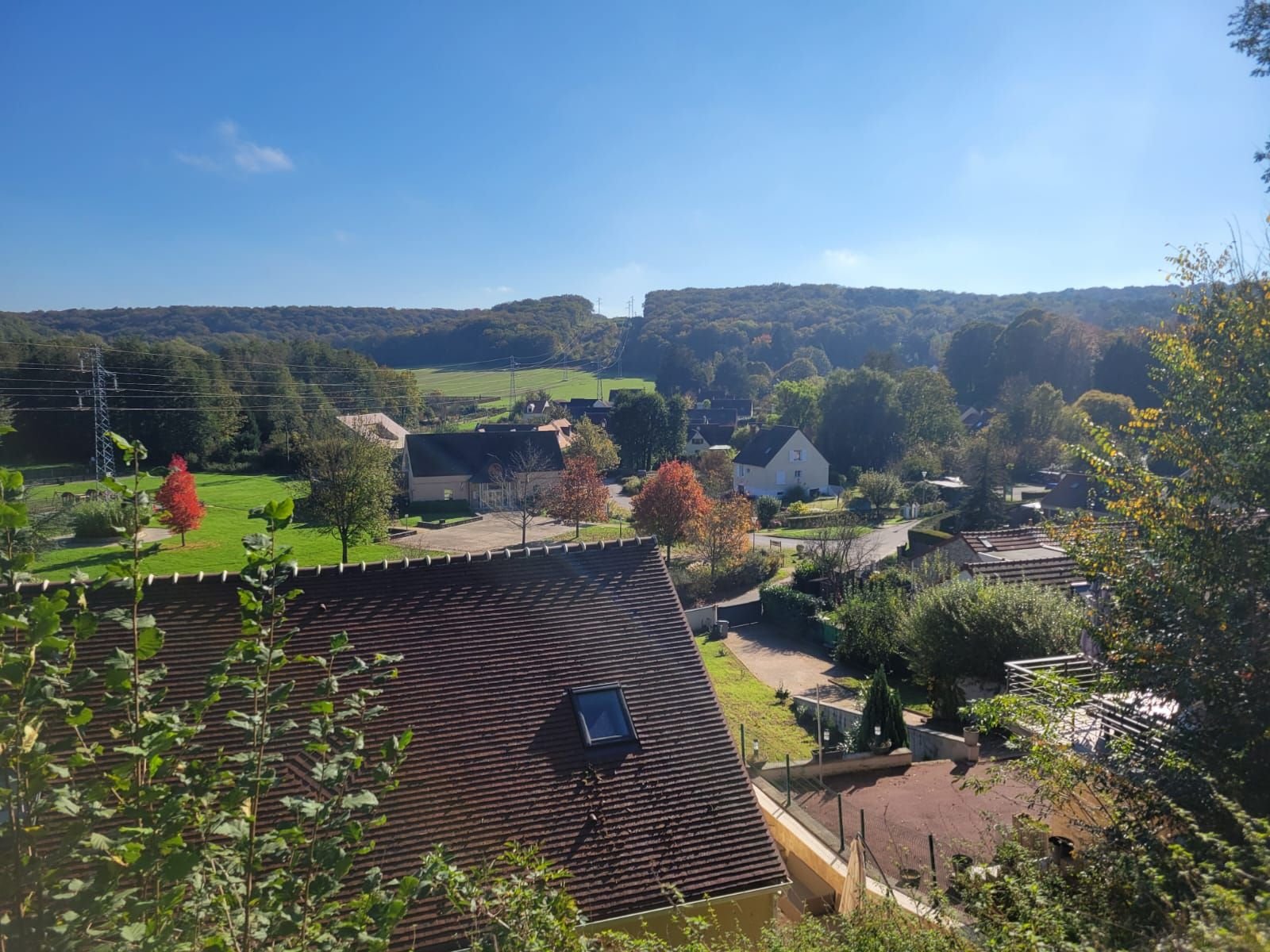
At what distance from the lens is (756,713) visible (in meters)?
18.5

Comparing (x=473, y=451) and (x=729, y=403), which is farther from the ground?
(x=729, y=403)

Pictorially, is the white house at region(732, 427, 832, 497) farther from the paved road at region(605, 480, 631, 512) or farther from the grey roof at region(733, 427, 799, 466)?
the paved road at region(605, 480, 631, 512)

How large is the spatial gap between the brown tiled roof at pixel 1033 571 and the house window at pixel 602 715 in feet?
49.0

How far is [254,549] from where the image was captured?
281 centimetres

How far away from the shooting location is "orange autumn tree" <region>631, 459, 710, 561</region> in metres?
33.5

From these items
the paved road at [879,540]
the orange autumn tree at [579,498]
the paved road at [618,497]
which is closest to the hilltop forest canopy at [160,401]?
the orange autumn tree at [579,498]

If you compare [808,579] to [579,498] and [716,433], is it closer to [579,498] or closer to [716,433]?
[579,498]

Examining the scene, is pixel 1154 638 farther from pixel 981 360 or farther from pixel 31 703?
pixel 981 360

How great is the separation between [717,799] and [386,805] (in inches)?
123

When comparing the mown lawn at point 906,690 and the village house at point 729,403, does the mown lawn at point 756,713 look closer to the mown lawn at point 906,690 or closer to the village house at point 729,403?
the mown lawn at point 906,690

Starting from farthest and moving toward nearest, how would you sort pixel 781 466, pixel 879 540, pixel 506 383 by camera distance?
1. pixel 506 383
2. pixel 781 466
3. pixel 879 540

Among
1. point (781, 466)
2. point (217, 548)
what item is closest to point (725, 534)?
point (217, 548)

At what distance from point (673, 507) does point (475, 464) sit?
19.5m

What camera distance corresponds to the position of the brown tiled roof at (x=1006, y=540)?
81.4 ft
